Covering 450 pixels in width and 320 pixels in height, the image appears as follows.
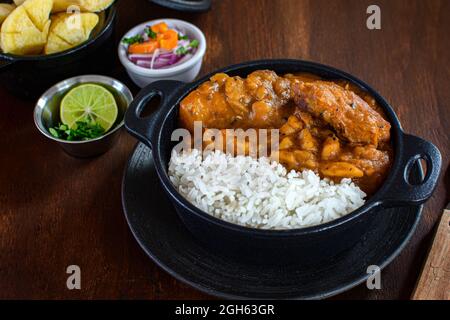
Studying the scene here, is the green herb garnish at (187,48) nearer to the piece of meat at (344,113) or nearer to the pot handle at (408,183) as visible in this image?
the piece of meat at (344,113)

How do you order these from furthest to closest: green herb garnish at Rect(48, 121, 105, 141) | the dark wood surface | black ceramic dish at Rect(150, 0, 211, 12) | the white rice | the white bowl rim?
black ceramic dish at Rect(150, 0, 211, 12)
the white bowl rim
green herb garnish at Rect(48, 121, 105, 141)
the dark wood surface
the white rice

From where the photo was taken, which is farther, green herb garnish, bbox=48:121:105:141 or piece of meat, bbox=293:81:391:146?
green herb garnish, bbox=48:121:105:141

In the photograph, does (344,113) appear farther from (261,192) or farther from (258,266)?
(258,266)

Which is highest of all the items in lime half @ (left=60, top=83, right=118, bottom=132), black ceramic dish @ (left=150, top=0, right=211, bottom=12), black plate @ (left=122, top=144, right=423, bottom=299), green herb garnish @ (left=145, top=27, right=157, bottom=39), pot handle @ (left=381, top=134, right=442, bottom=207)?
black ceramic dish @ (left=150, top=0, right=211, bottom=12)

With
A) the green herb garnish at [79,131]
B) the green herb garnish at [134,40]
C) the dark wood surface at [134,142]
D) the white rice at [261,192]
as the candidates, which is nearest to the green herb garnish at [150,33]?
the green herb garnish at [134,40]

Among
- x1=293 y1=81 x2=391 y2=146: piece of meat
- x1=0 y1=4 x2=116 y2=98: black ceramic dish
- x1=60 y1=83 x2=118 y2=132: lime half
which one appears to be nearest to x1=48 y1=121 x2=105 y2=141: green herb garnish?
x1=60 y1=83 x2=118 y2=132: lime half

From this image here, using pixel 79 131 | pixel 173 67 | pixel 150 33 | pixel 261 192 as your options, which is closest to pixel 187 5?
pixel 150 33

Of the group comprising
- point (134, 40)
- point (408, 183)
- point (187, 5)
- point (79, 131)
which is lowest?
point (79, 131)

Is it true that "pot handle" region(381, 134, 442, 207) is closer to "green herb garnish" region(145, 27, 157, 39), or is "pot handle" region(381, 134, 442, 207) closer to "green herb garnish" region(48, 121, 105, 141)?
"green herb garnish" region(48, 121, 105, 141)
